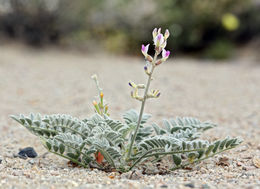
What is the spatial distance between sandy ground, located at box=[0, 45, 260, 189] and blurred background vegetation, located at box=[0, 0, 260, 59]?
480 millimetres

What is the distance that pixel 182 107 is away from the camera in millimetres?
4008

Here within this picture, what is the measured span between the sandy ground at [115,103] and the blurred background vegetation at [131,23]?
1.57 feet

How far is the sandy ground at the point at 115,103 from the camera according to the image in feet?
6.17

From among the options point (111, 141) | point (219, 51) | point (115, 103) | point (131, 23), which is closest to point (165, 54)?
point (111, 141)

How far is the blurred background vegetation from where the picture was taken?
6699 millimetres

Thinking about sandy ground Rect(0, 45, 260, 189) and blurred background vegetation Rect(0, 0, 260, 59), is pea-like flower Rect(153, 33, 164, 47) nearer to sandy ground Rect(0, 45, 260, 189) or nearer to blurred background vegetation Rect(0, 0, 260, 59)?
sandy ground Rect(0, 45, 260, 189)

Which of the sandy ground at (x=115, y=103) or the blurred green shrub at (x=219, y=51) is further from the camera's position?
the blurred green shrub at (x=219, y=51)

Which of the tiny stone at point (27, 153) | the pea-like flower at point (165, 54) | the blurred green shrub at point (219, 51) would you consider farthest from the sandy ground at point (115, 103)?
the pea-like flower at point (165, 54)

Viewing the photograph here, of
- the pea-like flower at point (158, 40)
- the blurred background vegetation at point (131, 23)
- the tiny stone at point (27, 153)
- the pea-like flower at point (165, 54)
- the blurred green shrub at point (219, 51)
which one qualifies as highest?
the blurred background vegetation at point (131, 23)

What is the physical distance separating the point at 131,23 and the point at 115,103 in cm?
418

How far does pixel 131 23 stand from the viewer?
26.1 feet

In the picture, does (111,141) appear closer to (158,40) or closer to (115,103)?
(158,40)

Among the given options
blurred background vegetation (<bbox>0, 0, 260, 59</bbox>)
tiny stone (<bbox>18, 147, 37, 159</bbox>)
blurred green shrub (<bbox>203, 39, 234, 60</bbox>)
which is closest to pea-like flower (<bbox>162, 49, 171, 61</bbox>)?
tiny stone (<bbox>18, 147, 37, 159</bbox>)

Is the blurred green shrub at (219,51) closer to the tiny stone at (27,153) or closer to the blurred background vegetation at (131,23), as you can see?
the blurred background vegetation at (131,23)
